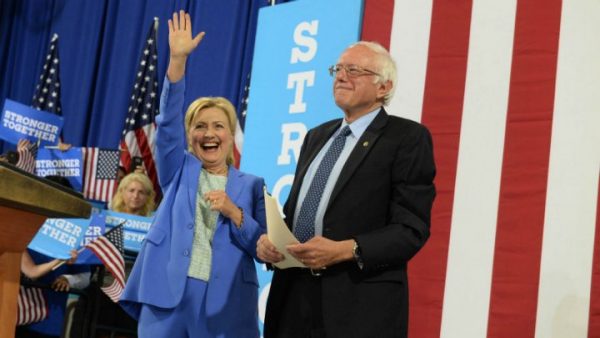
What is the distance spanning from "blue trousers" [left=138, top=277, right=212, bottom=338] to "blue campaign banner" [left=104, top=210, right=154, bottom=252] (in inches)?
106

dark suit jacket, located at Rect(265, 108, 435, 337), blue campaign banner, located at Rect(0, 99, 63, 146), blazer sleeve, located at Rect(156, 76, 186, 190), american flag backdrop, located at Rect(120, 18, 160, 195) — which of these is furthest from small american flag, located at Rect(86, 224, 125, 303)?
dark suit jacket, located at Rect(265, 108, 435, 337)

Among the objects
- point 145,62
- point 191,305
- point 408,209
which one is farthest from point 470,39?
point 145,62

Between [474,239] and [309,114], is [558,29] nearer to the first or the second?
[474,239]

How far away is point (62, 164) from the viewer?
5.86 meters

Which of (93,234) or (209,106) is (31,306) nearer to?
(93,234)

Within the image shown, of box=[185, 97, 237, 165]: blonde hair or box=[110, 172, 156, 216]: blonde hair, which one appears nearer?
box=[185, 97, 237, 165]: blonde hair

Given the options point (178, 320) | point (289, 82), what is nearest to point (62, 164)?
point (289, 82)

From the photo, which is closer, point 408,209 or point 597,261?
point 408,209

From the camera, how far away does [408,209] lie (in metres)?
1.97

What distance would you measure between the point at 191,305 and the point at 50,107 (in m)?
5.03

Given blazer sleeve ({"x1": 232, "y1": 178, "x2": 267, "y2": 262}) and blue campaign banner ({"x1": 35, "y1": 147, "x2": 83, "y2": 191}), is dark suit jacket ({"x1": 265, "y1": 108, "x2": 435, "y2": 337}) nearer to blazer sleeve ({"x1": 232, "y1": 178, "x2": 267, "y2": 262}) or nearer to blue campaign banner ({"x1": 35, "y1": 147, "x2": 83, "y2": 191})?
blazer sleeve ({"x1": 232, "y1": 178, "x2": 267, "y2": 262})

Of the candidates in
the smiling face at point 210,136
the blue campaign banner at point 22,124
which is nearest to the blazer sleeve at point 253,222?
the smiling face at point 210,136

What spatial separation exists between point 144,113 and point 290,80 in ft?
9.37

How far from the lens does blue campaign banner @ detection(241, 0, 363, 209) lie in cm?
362
